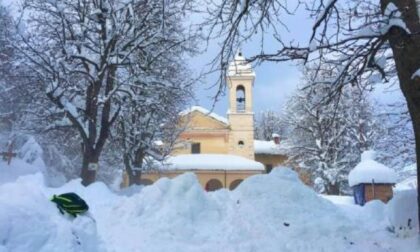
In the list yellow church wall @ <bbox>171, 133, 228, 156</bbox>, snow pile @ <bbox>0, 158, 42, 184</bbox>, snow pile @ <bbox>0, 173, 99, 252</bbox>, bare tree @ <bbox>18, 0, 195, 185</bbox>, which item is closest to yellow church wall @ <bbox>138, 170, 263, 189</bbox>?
yellow church wall @ <bbox>171, 133, 228, 156</bbox>

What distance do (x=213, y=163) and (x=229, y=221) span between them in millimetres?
31981

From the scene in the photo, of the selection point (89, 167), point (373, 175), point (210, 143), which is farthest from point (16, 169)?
point (210, 143)

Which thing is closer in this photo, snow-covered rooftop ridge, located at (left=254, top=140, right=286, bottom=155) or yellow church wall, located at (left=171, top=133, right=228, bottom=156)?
yellow church wall, located at (left=171, top=133, right=228, bottom=156)

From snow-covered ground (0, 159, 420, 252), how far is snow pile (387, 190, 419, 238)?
91 millimetres

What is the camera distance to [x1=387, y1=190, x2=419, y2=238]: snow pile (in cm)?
888

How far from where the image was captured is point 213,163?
42.1 metres

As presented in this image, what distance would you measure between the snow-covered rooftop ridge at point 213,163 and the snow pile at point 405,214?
31.7 m

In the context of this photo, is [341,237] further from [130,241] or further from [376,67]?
[130,241]

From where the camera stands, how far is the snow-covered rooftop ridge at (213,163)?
136ft

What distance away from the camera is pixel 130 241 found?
9219 mm

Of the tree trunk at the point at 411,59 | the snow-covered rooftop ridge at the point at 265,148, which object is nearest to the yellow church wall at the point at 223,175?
the snow-covered rooftop ridge at the point at 265,148

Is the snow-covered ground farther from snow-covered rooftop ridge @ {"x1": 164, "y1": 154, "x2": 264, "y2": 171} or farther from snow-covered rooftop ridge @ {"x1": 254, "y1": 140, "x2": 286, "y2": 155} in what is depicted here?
snow-covered rooftop ridge @ {"x1": 254, "y1": 140, "x2": 286, "y2": 155}

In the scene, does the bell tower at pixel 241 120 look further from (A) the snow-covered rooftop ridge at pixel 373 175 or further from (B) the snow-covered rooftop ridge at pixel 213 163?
(A) the snow-covered rooftop ridge at pixel 373 175

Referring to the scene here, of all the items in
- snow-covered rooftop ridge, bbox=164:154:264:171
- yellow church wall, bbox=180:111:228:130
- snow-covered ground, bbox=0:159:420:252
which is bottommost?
snow-covered ground, bbox=0:159:420:252
